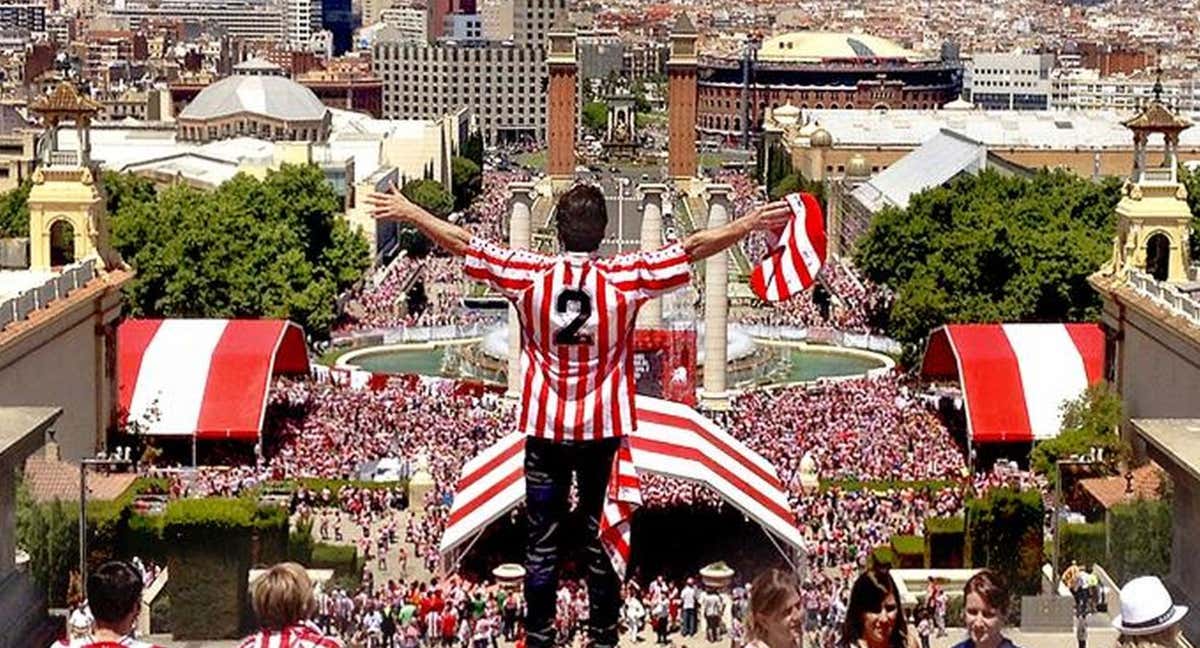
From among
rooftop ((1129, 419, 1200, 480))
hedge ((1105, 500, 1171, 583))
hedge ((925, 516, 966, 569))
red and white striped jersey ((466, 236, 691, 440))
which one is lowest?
hedge ((925, 516, 966, 569))

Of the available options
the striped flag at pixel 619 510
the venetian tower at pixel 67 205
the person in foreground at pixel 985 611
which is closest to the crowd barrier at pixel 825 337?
the venetian tower at pixel 67 205

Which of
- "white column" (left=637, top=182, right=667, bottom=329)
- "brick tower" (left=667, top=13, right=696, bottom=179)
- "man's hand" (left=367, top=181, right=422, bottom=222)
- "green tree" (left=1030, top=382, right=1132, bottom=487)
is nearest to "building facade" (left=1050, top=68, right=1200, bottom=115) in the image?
"brick tower" (left=667, top=13, right=696, bottom=179)

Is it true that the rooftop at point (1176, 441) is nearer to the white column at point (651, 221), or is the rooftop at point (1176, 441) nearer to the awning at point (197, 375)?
the awning at point (197, 375)

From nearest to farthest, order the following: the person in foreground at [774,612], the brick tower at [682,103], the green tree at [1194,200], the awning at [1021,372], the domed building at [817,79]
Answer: the person in foreground at [774,612] < the awning at [1021,372] < the green tree at [1194,200] < the brick tower at [682,103] < the domed building at [817,79]

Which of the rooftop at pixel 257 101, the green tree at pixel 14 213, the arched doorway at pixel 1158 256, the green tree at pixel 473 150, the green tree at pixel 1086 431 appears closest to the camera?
the green tree at pixel 1086 431

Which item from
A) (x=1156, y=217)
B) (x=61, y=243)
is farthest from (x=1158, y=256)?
(x=61, y=243)

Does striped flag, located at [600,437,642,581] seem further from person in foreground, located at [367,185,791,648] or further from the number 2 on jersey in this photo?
the number 2 on jersey

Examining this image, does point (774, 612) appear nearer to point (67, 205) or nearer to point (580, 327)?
point (580, 327)
